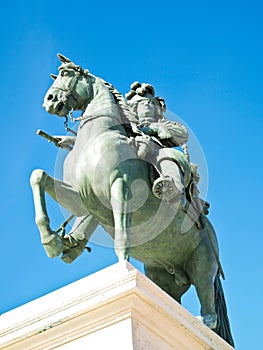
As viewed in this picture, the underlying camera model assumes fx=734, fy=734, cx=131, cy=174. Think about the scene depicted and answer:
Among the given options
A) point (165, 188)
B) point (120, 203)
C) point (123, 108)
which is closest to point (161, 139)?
point (123, 108)

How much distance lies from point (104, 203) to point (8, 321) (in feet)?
7.23

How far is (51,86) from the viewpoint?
767cm

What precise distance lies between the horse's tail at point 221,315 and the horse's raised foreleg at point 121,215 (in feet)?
4.63

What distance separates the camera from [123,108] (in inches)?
299

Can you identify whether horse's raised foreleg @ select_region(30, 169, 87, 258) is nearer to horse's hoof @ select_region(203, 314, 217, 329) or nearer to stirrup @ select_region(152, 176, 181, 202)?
stirrup @ select_region(152, 176, 181, 202)

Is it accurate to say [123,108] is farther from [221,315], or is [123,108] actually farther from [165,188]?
[221,315]

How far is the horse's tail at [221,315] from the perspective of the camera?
23.3 ft

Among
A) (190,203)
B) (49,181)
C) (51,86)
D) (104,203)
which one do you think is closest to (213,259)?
(190,203)

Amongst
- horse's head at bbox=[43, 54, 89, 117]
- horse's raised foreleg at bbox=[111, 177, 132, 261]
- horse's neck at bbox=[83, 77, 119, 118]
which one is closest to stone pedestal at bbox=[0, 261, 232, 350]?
horse's raised foreleg at bbox=[111, 177, 132, 261]

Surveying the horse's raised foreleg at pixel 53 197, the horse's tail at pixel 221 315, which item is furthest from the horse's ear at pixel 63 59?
the horse's tail at pixel 221 315

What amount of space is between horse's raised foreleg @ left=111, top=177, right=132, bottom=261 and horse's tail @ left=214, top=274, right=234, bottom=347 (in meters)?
1.41

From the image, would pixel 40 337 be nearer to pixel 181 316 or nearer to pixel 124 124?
pixel 181 316

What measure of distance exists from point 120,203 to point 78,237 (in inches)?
28.8

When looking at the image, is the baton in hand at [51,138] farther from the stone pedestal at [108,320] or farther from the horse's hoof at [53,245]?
the stone pedestal at [108,320]
